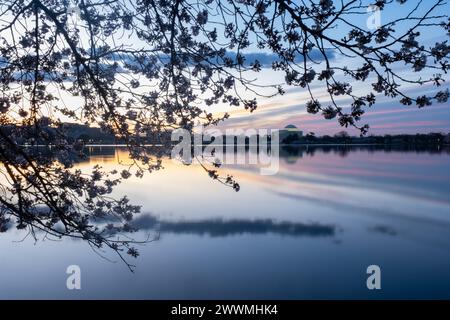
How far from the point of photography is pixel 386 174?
45781 mm

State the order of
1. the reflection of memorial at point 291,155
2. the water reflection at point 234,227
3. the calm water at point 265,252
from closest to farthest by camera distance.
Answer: the calm water at point 265,252 < the water reflection at point 234,227 < the reflection of memorial at point 291,155

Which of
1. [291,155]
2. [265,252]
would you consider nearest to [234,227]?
[265,252]

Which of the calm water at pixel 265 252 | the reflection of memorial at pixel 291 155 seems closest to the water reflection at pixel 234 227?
the calm water at pixel 265 252

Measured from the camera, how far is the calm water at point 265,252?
1291 centimetres

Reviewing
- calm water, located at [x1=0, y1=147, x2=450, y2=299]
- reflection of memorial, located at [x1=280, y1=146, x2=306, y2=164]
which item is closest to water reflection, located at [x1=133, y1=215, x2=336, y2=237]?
calm water, located at [x1=0, y1=147, x2=450, y2=299]

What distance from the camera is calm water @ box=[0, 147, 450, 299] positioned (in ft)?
42.4

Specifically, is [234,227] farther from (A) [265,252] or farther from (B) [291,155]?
(B) [291,155]

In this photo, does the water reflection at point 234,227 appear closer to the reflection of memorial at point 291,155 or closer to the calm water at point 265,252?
the calm water at point 265,252

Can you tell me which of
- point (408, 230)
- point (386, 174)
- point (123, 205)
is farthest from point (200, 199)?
point (386, 174)

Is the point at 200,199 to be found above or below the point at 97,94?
below

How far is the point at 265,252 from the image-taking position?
54.6 feet

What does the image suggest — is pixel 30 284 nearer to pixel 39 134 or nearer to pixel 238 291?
pixel 238 291
